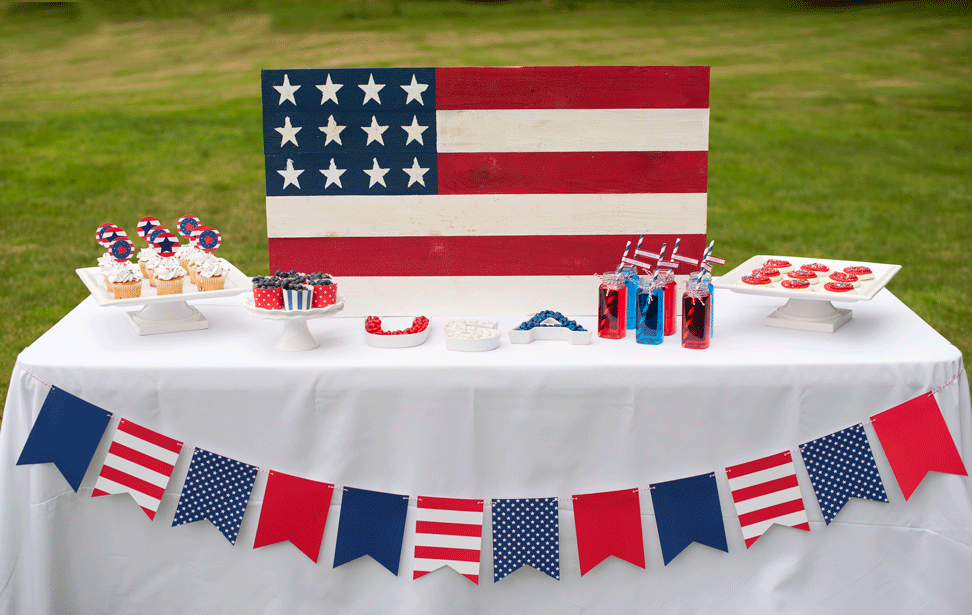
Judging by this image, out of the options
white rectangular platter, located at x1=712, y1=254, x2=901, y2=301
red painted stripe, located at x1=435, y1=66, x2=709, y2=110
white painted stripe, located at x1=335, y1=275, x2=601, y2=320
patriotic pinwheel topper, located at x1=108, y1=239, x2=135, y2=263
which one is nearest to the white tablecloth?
white rectangular platter, located at x1=712, y1=254, x2=901, y2=301

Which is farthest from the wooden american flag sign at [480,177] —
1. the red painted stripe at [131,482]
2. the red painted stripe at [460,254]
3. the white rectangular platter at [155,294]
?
the red painted stripe at [131,482]

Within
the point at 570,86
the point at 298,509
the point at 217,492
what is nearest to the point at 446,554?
the point at 298,509

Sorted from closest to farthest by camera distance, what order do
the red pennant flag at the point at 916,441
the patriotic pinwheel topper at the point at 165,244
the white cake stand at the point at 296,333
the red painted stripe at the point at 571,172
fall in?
1. the red pennant flag at the point at 916,441
2. the white cake stand at the point at 296,333
3. the patriotic pinwheel topper at the point at 165,244
4. the red painted stripe at the point at 571,172

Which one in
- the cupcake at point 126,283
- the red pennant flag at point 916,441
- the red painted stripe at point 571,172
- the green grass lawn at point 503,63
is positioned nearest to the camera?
the red pennant flag at point 916,441

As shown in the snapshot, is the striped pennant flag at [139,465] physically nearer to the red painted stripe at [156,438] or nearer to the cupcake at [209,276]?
the red painted stripe at [156,438]

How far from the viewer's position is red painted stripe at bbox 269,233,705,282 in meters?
2.38

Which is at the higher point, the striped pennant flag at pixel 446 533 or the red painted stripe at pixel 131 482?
the red painted stripe at pixel 131 482

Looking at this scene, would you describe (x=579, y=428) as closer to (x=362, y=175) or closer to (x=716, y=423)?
(x=716, y=423)

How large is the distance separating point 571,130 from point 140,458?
4.78 feet

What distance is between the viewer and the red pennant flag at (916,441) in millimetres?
1916

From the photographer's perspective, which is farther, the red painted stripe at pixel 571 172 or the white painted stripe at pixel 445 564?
the red painted stripe at pixel 571 172

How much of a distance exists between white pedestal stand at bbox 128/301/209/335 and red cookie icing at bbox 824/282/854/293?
1724 mm

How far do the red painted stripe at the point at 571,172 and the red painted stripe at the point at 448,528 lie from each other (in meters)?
0.95

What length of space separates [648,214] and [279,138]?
1.10 metres
